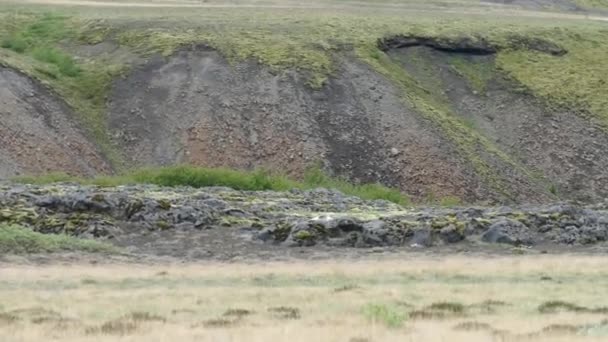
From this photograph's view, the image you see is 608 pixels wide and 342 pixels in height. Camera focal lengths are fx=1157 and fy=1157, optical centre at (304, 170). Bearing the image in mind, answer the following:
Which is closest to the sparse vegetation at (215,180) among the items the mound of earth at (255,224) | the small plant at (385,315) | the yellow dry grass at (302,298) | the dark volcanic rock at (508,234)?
the mound of earth at (255,224)

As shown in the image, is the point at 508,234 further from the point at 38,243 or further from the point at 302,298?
the point at 302,298

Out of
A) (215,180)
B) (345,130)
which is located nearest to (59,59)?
(345,130)

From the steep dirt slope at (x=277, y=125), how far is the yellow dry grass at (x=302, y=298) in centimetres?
2299

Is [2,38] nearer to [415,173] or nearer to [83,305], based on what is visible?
[415,173]

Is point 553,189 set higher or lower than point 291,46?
lower

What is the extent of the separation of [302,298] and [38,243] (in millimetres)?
14918

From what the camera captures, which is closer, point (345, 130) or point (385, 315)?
point (385, 315)

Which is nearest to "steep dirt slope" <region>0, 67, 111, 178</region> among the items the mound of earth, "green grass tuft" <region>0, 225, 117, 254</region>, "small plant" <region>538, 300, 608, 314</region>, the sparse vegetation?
the sparse vegetation

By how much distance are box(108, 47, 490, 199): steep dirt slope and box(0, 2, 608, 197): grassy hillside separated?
1145mm

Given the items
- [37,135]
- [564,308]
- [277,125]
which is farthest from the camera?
[277,125]

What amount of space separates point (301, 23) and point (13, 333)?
194 feet

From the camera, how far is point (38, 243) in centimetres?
3631

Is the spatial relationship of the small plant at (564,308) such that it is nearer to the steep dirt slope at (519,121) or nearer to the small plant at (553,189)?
the small plant at (553,189)

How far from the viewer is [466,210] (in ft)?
148
